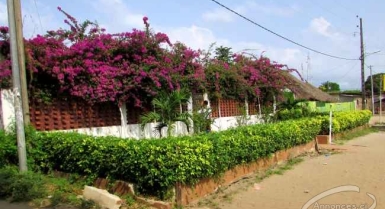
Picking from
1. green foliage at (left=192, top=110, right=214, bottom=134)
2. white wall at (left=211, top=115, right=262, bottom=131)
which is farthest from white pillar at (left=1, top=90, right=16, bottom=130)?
white wall at (left=211, top=115, right=262, bottom=131)

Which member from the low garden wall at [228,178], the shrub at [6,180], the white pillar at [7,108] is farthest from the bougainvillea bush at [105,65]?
the low garden wall at [228,178]

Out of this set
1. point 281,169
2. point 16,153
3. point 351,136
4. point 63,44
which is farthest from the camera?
point 351,136

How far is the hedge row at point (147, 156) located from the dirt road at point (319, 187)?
29.2 inches

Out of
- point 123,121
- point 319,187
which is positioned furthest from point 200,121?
point 319,187

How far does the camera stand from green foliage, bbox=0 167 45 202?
20.5ft

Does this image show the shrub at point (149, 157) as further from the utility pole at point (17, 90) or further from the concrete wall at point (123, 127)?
the concrete wall at point (123, 127)

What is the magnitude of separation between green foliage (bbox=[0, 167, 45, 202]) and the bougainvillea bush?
2477 mm

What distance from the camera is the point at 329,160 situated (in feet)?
38.6

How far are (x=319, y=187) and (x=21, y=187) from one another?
591cm

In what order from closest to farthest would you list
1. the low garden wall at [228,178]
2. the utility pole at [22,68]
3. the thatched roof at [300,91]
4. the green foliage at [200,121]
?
the low garden wall at [228,178], the utility pole at [22,68], the green foliage at [200,121], the thatched roof at [300,91]

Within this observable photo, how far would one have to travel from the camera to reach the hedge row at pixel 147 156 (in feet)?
20.8

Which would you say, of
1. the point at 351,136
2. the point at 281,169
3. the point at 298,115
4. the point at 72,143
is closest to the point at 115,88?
the point at 72,143

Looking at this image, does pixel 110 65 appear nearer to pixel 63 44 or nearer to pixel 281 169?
pixel 63 44

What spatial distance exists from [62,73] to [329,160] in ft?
27.1
